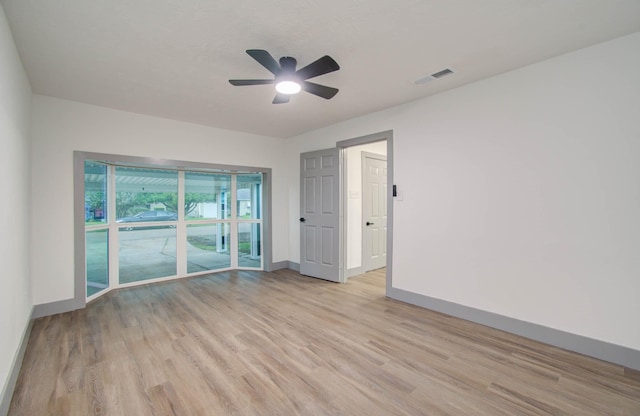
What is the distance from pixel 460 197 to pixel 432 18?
1.95 meters

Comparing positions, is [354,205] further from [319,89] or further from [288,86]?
[288,86]

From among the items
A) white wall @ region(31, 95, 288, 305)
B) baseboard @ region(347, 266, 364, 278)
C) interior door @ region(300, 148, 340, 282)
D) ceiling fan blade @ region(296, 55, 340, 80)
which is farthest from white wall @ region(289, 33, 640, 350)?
white wall @ region(31, 95, 288, 305)

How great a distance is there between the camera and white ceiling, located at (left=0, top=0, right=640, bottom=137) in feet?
6.38

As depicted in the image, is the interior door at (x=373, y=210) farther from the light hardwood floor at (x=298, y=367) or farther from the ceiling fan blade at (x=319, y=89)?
the ceiling fan blade at (x=319, y=89)

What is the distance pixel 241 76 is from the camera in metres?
2.98

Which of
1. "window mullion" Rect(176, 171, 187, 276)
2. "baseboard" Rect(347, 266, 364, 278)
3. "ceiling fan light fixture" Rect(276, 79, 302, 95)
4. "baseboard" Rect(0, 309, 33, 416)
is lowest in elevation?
"baseboard" Rect(0, 309, 33, 416)

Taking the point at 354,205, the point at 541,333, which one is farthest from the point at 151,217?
the point at 541,333

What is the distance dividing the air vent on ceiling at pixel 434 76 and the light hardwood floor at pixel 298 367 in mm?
2706

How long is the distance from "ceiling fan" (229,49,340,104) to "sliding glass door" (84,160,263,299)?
312 centimetres

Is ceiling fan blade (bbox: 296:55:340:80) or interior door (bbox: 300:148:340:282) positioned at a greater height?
ceiling fan blade (bbox: 296:55:340:80)

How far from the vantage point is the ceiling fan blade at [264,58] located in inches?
80.7

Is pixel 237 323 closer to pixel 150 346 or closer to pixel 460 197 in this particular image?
pixel 150 346

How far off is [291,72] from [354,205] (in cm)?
304

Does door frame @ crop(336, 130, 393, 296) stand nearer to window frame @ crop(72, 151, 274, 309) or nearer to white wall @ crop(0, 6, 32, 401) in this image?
window frame @ crop(72, 151, 274, 309)
